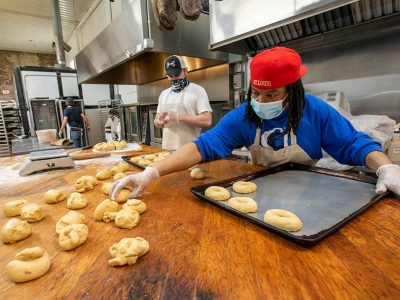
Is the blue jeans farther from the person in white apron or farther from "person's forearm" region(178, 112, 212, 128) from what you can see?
"person's forearm" region(178, 112, 212, 128)

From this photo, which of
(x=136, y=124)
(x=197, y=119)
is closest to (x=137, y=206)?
(x=197, y=119)

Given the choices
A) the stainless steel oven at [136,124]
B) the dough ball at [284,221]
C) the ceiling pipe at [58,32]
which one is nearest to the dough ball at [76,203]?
the dough ball at [284,221]

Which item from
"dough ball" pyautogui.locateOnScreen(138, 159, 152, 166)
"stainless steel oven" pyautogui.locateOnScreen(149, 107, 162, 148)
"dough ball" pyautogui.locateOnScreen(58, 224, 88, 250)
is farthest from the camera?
"stainless steel oven" pyautogui.locateOnScreen(149, 107, 162, 148)

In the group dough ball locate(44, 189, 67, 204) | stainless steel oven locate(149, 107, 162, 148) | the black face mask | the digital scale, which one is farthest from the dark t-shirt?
dough ball locate(44, 189, 67, 204)

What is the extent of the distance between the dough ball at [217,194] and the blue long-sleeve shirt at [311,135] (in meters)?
0.35

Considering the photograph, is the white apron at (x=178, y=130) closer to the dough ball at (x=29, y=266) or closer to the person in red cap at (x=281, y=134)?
the person in red cap at (x=281, y=134)

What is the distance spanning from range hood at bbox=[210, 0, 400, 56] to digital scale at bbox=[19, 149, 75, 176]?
66.0 inches

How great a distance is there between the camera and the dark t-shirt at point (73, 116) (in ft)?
17.6

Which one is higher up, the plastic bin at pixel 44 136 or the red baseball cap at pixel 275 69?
the red baseball cap at pixel 275 69

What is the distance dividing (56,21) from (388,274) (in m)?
7.36

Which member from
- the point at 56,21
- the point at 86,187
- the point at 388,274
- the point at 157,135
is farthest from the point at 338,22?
the point at 56,21

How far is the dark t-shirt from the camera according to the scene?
17.6 feet

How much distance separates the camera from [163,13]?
5.51 feet

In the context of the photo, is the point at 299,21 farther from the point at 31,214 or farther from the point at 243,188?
the point at 31,214
